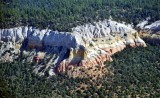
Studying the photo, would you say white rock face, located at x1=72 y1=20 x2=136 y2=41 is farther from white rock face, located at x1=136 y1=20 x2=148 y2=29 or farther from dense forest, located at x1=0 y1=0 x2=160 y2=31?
white rock face, located at x1=136 y1=20 x2=148 y2=29

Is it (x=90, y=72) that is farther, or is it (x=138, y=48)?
(x=138, y=48)

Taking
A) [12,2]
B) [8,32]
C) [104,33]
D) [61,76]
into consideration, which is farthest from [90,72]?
[12,2]

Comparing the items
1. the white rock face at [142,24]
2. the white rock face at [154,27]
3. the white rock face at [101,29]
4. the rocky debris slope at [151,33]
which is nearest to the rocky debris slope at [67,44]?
the white rock face at [101,29]

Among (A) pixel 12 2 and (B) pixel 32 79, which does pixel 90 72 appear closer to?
(B) pixel 32 79

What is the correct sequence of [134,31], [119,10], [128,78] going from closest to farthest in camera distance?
[128,78]
[134,31]
[119,10]

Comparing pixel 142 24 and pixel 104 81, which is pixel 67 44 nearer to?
pixel 104 81

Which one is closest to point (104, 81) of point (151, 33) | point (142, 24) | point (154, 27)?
point (151, 33)
